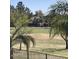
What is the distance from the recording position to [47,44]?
7.10ft

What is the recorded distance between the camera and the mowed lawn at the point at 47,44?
2156mm

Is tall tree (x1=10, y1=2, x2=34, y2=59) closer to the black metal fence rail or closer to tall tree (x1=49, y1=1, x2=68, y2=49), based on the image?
the black metal fence rail

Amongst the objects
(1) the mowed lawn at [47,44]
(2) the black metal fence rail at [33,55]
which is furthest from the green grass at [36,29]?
(2) the black metal fence rail at [33,55]

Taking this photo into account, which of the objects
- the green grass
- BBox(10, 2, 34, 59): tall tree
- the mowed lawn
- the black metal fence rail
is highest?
BBox(10, 2, 34, 59): tall tree

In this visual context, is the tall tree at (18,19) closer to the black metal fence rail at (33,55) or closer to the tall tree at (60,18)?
the black metal fence rail at (33,55)

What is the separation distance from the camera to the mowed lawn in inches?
84.9

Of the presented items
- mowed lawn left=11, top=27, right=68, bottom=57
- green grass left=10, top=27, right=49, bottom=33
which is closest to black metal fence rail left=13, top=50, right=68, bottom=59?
mowed lawn left=11, top=27, right=68, bottom=57

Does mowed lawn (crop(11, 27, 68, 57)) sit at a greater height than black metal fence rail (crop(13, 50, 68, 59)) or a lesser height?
greater

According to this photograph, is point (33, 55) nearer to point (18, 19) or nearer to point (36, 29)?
point (36, 29)

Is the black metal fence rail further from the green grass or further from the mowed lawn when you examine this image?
the green grass

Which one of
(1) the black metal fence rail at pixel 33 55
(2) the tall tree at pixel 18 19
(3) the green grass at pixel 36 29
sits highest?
(2) the tall tree at pixel 18 19
